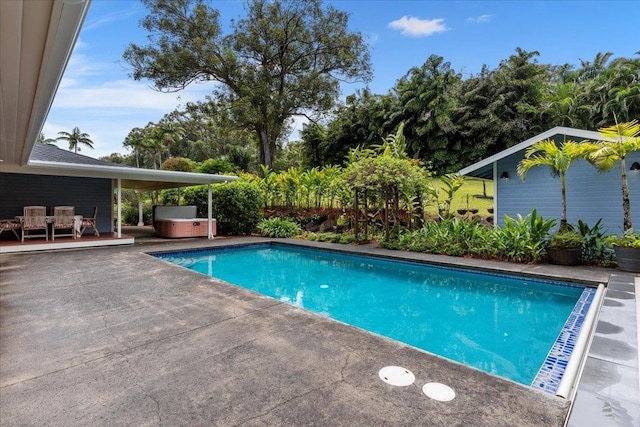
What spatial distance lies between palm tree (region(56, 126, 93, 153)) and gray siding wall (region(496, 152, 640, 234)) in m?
40.9

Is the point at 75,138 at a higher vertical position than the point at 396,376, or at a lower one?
higher

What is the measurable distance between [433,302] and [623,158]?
5071mm

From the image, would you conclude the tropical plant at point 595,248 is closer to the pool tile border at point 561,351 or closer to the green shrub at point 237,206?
the pool tile border at point 561,351

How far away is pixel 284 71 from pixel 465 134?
13116mm

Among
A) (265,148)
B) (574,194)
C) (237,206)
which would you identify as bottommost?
(237,206)

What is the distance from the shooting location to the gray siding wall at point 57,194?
11.3 m

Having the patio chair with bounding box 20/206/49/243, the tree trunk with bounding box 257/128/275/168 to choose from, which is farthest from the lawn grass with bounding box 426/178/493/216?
the patio chair with bounding box 20/206/49/243

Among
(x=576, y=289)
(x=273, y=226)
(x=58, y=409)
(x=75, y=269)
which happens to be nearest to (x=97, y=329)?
(x=58, y=409)

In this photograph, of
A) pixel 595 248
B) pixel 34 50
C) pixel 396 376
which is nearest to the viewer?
pixel 34 50

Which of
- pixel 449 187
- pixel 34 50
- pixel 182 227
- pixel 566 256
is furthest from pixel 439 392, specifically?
pixel 182 227

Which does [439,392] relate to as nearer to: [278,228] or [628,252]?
[628,252]

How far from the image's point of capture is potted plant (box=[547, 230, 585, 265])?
7094 millimetres

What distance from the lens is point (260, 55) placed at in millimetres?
23281

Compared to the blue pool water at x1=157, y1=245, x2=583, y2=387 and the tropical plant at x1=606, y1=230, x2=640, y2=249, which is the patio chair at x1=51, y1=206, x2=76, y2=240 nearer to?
the blue pool water at x1=157, y1=245, x2=583, y2=387
